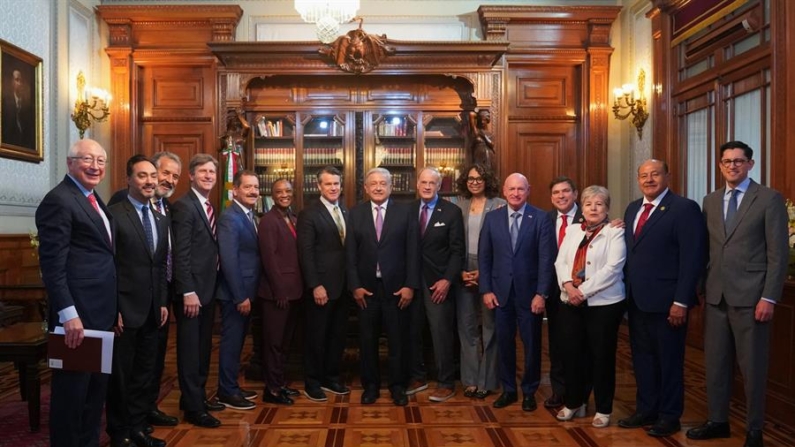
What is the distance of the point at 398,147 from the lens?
7527 millimetres

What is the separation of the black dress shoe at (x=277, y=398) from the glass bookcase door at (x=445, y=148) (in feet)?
13.1

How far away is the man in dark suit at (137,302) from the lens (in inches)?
118

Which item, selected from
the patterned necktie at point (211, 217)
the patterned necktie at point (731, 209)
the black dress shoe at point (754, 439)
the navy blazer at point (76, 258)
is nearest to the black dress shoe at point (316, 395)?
the patterned necktie at point (211, 217)

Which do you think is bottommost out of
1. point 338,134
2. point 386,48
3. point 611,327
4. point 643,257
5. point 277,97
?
point 611,327

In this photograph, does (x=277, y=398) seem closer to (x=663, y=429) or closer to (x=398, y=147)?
(x=663, y=429)

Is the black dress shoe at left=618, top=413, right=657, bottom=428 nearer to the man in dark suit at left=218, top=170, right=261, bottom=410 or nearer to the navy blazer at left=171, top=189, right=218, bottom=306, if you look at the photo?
the man in dark suit at left=218, top=170, right=261, bottom=410

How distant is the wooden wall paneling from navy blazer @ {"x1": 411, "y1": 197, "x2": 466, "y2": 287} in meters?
3.63

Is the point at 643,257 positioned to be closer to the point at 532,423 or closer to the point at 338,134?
the point at 532,423

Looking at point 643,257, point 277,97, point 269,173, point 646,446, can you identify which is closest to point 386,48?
point 277,97

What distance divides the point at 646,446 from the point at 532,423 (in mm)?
645

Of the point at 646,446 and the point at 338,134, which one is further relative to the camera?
the point at 338,134

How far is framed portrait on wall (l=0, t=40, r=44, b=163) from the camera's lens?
5523 mm

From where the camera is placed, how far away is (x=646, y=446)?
3244 mm

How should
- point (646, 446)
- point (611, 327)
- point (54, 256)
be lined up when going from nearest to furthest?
point (54, 256) < point (646, 446) < point (611, 327)
